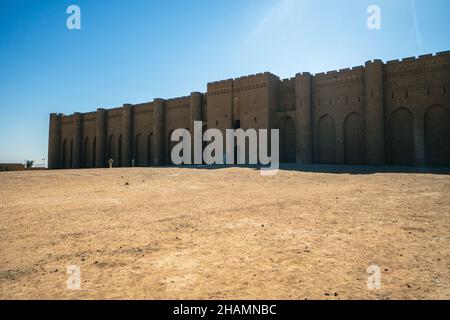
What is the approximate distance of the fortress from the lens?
2214 centimetres

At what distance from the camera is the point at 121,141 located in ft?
142

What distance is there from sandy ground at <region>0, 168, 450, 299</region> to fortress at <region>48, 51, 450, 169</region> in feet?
48.1

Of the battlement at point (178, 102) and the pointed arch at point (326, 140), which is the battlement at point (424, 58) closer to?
the pointed arch at point (326, 140)

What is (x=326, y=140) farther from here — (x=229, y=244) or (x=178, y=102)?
(x=229, y=244)

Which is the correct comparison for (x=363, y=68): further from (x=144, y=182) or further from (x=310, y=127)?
(x=144, y=182)

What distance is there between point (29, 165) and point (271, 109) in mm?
40684

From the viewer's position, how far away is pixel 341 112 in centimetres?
2597

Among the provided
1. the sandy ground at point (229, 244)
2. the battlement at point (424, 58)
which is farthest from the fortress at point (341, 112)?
the sandy ground at point (229, 244)

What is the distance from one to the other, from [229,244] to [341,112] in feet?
79.1

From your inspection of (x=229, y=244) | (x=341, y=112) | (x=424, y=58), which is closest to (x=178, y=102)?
(x=341, y=112)

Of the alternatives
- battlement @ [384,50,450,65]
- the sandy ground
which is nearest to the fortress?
battlement @ [384,50,450,65]

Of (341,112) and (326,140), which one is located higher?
(341,112)
